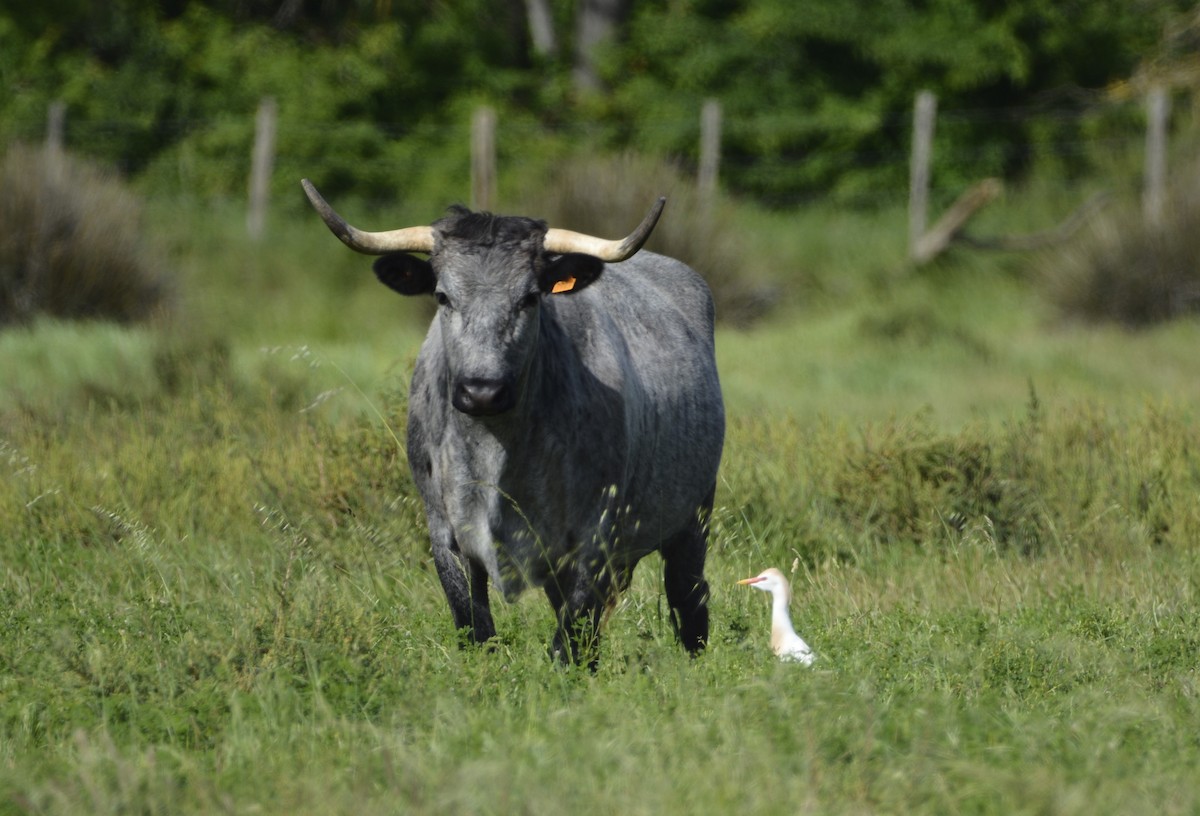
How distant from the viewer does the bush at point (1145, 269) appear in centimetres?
1686

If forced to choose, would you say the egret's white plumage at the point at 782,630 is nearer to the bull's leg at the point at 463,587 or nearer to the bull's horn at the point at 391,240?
the bull's leg at the point at 463,587

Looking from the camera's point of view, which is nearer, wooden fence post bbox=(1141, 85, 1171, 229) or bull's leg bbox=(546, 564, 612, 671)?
bull's leg bbox=(546, 564, 612, 671)

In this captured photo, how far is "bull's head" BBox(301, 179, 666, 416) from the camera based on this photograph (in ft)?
17.0

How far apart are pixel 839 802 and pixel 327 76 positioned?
74.9ft

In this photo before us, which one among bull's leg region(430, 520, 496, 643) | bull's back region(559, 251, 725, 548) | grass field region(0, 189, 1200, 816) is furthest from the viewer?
bull's back region(559, 251, 725, 548)

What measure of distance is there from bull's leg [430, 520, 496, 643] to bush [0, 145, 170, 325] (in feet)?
32.4

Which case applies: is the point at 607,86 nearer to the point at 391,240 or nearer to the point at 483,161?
the point at 483,161

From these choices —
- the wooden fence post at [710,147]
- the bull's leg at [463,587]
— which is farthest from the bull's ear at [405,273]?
the wooden fence post at [710,147]

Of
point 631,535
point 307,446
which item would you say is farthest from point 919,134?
point 631,535

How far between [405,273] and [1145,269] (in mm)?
12851

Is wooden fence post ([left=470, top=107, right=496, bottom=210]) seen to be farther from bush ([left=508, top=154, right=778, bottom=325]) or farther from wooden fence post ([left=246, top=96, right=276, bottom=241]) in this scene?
wooden fence post ([left=246, top=96, right=276, bottom=241])

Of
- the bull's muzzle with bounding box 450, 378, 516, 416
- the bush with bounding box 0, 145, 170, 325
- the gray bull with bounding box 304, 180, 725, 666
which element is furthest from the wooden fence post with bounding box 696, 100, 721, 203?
the bull's muzzle with bounding box 450, 378, 516, 416

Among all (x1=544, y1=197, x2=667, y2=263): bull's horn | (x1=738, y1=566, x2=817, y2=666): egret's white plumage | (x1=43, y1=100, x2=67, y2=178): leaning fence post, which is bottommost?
(x1=738, y1=566, x2=817, y2=666): egret's white plumage

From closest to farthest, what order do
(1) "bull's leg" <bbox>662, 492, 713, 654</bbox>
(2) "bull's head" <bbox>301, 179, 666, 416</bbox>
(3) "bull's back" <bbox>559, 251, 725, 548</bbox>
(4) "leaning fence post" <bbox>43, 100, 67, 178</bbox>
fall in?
(2) "bull's head" <bbox>301, 179, 666, 416</bbox>, (3) "bull's back" <bbox>559, 251, 725, 548</bbox>, (1) "bull's leg" <bbox>662, 492, 713, 654</bbox>, (4) "leaning fence post" <bbox>43, 100, 67, 178</bbox>
